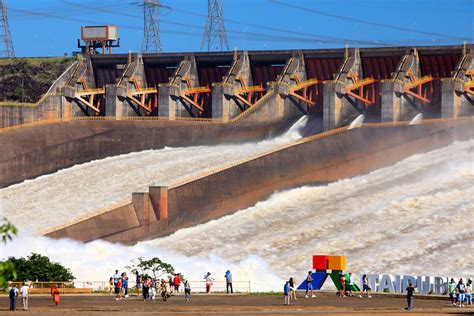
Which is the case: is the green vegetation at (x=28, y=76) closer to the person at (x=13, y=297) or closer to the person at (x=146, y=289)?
the person at (x=146, y=289)

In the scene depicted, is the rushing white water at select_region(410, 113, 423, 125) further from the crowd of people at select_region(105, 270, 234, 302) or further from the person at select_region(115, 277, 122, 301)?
the person at select_region(115, 277, 122, 301)

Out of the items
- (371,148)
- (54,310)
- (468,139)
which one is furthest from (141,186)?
(54,310)

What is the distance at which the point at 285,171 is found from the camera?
235 ft

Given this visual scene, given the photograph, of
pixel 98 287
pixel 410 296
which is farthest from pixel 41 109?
pixel 410 296

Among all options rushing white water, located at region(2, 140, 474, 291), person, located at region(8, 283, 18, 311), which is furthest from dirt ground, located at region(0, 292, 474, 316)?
rushing white water, located at region(2, 140, 474, 291)

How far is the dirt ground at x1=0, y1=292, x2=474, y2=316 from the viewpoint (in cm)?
4144

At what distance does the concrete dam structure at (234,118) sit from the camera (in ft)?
228

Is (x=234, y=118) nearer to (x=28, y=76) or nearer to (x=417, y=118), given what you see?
(x=417, y=118)

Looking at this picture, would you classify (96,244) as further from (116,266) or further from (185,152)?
(185,152)

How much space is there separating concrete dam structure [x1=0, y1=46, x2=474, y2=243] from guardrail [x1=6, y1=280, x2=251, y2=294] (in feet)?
32.7

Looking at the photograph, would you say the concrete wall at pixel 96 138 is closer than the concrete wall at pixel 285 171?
No

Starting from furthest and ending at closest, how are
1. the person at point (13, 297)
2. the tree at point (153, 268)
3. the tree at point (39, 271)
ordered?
the tree at point (153, 268)
the tree at point (39, 271)
the person at point (13, 297)

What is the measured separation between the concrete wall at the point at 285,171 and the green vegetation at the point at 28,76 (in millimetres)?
34531

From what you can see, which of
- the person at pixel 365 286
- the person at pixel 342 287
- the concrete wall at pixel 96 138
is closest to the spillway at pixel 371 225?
the person at pixel 365 286
